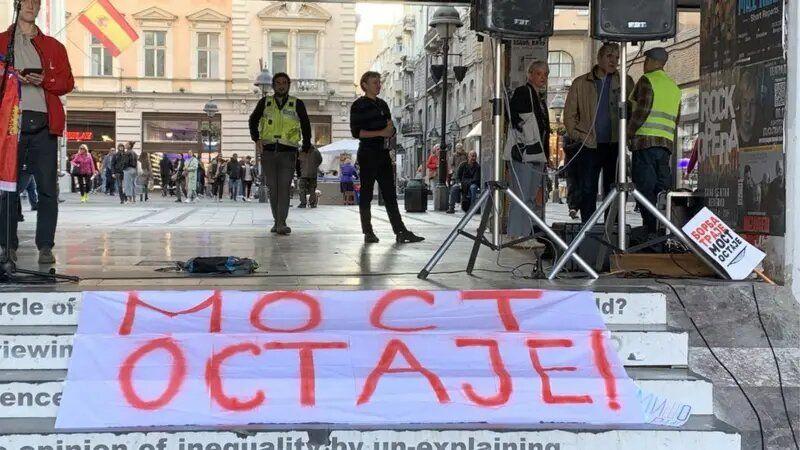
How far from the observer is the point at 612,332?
462 centimetres

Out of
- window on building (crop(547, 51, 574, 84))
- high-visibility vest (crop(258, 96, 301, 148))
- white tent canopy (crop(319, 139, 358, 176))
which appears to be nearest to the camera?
high-visibility vest (crop(258, 96, 301, 148))

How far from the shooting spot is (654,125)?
7461mm

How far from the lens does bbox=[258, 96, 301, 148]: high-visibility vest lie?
33.4 feet

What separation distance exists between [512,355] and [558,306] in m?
0.58

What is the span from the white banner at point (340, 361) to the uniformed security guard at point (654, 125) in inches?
117

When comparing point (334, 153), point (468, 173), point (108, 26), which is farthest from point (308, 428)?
point (334, 153)

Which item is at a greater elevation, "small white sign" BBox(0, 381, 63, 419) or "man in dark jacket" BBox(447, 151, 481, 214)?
"man in dark jacket" BBox(447, 151, 481, 214)

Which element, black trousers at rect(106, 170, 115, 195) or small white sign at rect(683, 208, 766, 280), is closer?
small white sign at rect(683, 208, 766, 280)

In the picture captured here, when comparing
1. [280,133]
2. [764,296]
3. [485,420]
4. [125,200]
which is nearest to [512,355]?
[485,420]

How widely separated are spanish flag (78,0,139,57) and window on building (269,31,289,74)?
19.5m

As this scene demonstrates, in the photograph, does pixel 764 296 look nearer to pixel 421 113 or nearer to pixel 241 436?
pixel 241 436

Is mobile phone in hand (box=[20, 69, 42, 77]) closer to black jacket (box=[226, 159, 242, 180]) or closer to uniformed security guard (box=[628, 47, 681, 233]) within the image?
uniformed security guard (box=[628, 47, 681, 233])

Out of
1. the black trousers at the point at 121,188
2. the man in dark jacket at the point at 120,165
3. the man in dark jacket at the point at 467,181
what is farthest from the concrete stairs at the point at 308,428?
the man in dark jacket at the point at 120,165

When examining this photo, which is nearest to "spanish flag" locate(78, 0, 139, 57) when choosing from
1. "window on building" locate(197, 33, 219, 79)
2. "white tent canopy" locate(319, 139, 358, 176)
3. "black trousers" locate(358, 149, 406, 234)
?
"white tent canopy" locate(319, 139, 358, 176)
